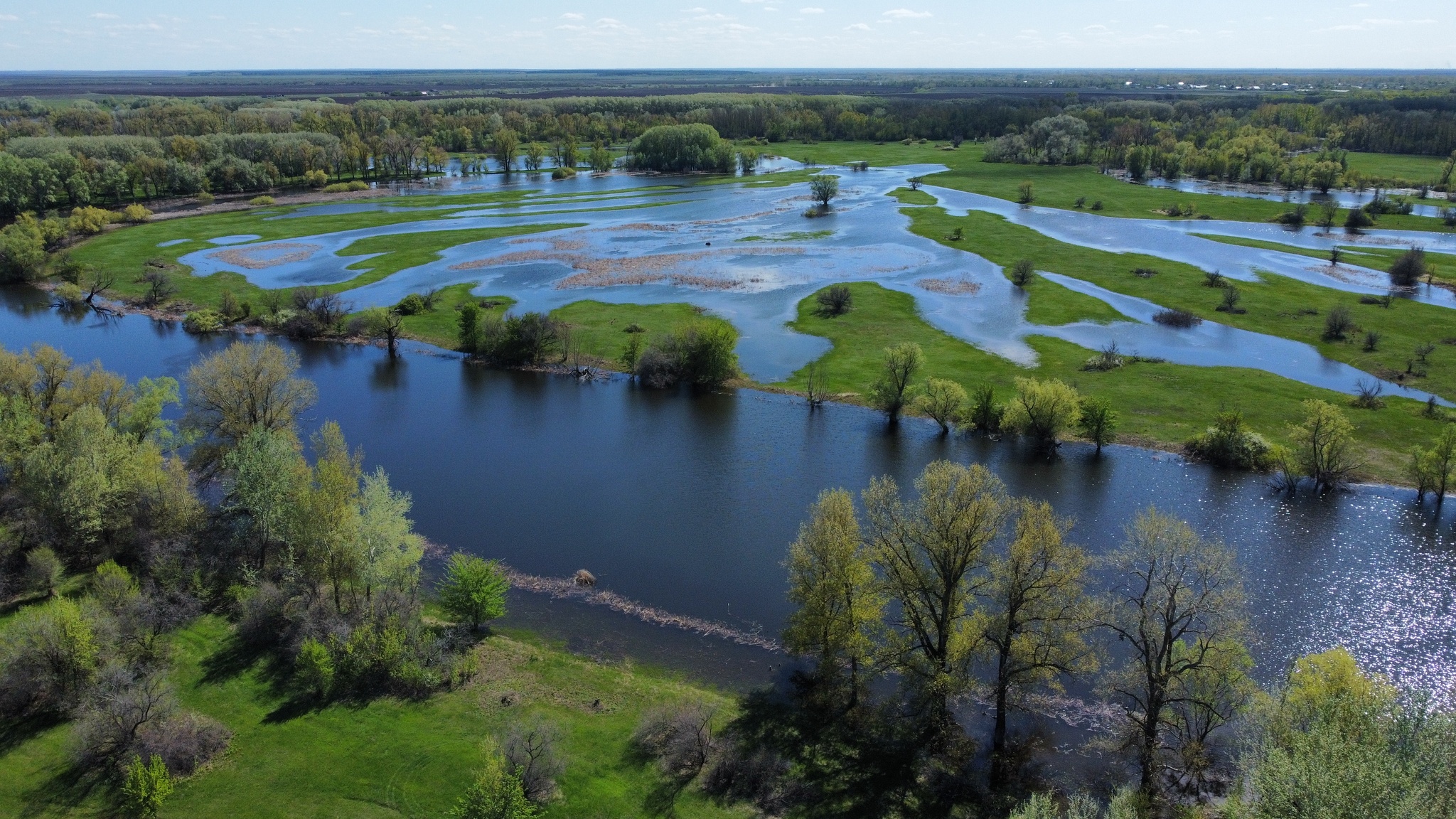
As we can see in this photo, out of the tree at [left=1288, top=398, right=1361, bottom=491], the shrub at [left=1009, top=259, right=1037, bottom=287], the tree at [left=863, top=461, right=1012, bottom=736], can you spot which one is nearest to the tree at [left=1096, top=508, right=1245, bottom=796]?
the tree at [left=863, top=461, right=1012, bottom=736]

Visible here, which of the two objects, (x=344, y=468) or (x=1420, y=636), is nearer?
(x=1420, y=636)

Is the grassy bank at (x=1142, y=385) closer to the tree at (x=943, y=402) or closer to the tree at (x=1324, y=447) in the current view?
the tree at (x=1324, y=447)

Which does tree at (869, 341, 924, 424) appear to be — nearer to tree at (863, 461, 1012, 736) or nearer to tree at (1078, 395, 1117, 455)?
tree at (1078, 395, 1117, 455)

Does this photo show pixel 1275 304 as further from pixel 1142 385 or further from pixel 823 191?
pixel 823 191

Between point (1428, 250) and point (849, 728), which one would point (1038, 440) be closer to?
point (849, 728)

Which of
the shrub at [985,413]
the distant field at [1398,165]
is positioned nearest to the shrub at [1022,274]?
the shrub at [985,413]

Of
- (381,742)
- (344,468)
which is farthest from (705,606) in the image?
(344,468)

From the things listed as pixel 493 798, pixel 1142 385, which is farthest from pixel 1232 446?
pixel 493 798
